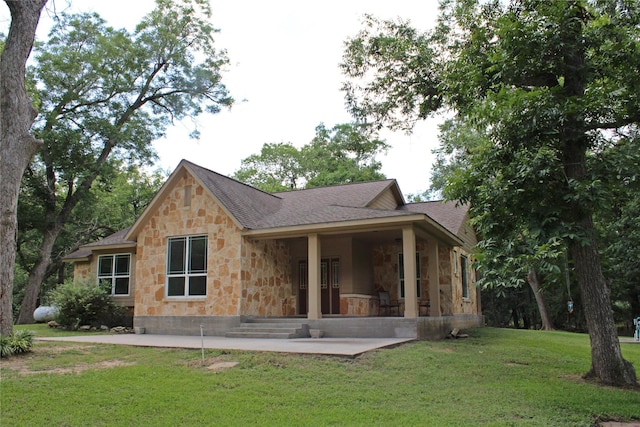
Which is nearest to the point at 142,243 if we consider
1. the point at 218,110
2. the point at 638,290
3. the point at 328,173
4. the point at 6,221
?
the point at 6,221

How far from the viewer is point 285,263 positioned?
1592 centimetres

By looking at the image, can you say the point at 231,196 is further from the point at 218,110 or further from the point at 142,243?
the point at 218,110

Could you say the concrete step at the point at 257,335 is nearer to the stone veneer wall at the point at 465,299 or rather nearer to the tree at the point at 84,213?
the stone veneer wall at the point at 465,299

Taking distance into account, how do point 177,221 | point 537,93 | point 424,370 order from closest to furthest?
point 537,93, point 424,370, point 177,221

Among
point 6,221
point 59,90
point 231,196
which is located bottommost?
point 6,221

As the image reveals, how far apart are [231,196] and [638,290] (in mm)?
23326

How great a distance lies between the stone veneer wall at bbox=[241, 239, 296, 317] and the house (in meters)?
0.03

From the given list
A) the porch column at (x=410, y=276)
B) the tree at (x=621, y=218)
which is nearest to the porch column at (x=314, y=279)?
the porch column at (x=410, y=276)

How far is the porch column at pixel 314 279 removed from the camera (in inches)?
510

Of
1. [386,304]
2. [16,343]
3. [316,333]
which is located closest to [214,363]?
[16,343]

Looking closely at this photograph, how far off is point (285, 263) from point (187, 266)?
3.11 meters

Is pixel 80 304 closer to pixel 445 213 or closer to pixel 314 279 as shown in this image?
pixel 314 279

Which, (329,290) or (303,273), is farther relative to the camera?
(303,273)

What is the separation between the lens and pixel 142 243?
1540 centimetres
